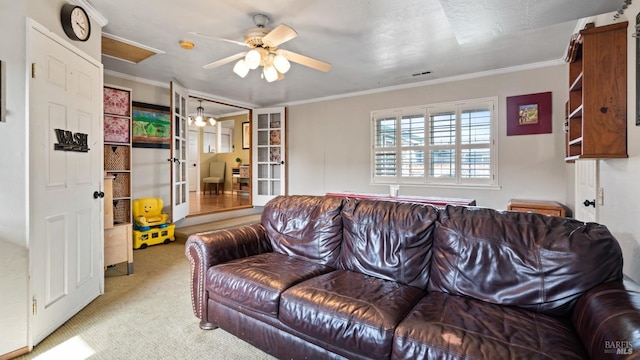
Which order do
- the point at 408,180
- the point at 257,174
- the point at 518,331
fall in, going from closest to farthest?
the point at 518,331, the point at 408,180, the point at 257,174

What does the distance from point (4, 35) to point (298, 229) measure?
89.1 inches

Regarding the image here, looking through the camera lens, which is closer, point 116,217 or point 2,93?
point 2,93

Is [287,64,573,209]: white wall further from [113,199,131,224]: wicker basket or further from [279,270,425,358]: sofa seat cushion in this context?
[279,270,425,358]: sofa seat cushion

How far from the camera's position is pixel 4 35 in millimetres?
1788

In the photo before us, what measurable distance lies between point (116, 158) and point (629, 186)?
5.03m

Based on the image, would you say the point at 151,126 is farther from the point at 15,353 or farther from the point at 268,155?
the point at 15,353

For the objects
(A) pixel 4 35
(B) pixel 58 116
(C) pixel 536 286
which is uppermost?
(A) pixel 4 35

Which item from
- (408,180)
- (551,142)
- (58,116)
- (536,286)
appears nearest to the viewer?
(536,286)

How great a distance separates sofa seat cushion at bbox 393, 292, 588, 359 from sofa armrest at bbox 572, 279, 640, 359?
7cm

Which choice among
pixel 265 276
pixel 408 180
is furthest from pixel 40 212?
pixel 408 180

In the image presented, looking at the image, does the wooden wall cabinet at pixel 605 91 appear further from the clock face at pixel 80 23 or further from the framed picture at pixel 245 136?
the framed picture at pixel 245 136

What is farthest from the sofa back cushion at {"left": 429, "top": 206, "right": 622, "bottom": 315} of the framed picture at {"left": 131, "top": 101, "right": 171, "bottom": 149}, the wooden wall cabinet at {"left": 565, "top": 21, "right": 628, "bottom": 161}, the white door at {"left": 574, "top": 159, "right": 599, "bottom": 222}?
the framed picture at {"left": 131, "top": 101, "right": 171, "bottom": 149}

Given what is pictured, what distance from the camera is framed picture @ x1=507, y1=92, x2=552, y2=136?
3.81 metres

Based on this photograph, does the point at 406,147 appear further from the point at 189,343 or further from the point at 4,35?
the point at 4,35
